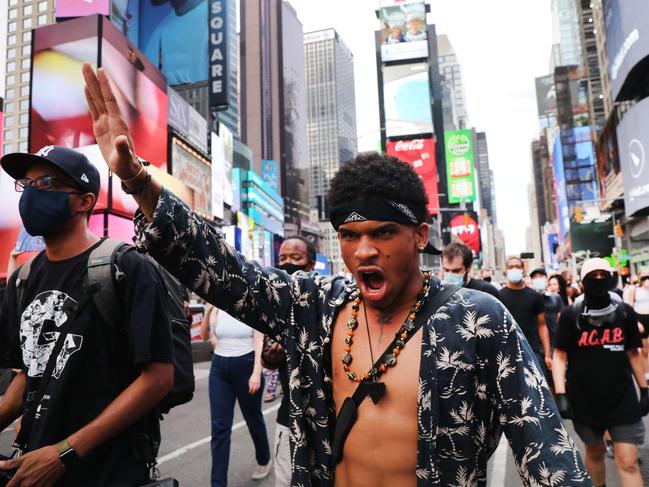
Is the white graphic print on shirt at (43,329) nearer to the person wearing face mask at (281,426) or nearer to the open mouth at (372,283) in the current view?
the open mouth at (372,283)

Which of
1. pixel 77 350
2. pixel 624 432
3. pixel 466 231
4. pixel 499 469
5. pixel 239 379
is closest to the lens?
pixel 77 350

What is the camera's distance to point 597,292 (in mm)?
4340

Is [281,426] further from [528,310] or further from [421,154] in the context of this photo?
[421,154]

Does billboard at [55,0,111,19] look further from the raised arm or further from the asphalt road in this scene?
the raised arm

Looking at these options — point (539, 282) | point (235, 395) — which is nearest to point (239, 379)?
point (235, 395)

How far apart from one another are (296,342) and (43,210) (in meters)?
1.27

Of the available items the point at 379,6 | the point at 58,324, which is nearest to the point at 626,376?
the point at 58,324

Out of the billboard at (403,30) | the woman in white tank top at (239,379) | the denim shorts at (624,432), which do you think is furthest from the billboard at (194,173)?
the denim shorts at (624,432)

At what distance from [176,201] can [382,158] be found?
74 centimetres

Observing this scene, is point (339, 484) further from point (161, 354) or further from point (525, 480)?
point (161, 354)

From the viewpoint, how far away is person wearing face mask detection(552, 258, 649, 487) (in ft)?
13.0

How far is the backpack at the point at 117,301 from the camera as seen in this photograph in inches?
80.0

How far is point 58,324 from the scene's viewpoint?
2049mm

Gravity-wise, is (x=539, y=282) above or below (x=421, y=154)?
below
